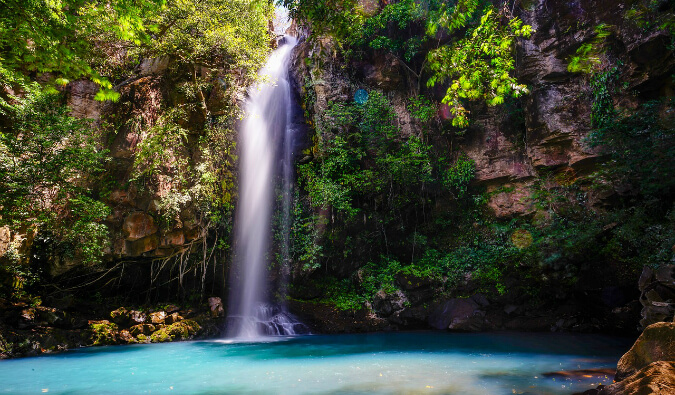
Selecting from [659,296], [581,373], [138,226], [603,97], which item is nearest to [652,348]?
[581,373]

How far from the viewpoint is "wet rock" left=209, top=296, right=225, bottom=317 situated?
462 inches

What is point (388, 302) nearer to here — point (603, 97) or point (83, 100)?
point (603, 97)

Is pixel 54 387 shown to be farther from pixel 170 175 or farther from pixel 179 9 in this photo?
pixel 179 9

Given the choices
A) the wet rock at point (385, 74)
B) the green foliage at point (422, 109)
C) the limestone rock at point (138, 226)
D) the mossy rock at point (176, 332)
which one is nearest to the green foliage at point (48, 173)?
the limestone rock at point (138, 226)

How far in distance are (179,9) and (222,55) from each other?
72.6 inches

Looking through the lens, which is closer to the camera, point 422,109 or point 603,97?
point 603,97

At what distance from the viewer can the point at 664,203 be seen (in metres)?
9.82

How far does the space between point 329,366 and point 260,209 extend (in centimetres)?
814

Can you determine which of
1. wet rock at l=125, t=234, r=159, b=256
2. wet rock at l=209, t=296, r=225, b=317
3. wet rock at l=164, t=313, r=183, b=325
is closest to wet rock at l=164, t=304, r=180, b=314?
wet rock at l=164, t=313, r=183, b=325

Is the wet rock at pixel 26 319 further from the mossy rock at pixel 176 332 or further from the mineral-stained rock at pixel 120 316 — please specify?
the mossy rock at pixel 176 332

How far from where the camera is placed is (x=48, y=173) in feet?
26.6

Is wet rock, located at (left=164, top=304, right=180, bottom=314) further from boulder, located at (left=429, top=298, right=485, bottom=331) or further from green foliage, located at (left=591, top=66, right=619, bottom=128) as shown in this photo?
green foliage, located at (left=591, top=66, right=619, bottom=128)

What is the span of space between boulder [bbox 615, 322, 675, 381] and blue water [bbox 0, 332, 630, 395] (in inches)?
31.8

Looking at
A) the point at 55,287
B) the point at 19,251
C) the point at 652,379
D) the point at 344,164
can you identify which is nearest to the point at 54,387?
the point at 19,251
